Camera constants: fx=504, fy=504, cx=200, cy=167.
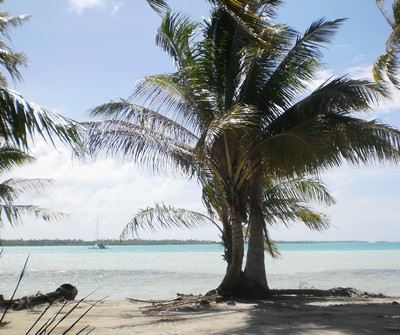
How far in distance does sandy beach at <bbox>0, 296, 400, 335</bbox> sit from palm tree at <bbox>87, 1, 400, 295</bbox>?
7.43 ft

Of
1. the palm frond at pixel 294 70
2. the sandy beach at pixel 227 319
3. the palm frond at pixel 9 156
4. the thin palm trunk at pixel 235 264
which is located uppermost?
the palm frond at pixel 294 70

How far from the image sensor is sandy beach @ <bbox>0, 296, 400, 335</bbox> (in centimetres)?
726

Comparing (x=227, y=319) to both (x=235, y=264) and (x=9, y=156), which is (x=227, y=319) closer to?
(x=235, y=264)

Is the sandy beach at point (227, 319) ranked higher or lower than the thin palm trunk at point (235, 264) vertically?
lower

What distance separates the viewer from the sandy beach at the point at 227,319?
286 inches

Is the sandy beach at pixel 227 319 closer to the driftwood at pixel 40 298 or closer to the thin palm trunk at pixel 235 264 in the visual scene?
the driftwood at pixel 40 298

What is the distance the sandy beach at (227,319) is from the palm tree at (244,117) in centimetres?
227

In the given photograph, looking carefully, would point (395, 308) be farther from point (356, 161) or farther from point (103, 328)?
point (103, 328)

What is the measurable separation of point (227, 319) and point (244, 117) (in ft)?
14.0

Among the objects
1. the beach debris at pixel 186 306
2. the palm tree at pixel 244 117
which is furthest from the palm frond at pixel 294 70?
the beach debris at pixel 186 306

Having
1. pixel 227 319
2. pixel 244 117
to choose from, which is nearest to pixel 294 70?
pixel 244 117

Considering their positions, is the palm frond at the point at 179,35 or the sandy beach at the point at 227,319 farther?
the palm frond at the point at 179,35

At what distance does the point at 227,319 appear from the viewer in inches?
331

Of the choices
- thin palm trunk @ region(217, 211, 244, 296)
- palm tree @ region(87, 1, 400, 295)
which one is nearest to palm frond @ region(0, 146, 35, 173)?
palm tree @ region(87, 1, 400, 295)
